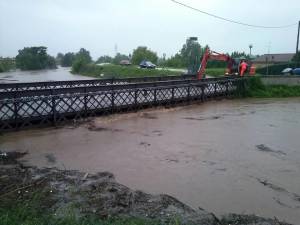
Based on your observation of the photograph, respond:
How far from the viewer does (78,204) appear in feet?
20.9

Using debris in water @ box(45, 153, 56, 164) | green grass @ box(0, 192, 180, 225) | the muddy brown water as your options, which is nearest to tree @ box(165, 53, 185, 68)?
the muddy brown water

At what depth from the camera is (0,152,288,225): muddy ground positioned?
607 centimetres

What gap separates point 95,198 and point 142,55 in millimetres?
70814

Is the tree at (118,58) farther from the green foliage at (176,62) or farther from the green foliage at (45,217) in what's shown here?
the green foliage at (45,217)

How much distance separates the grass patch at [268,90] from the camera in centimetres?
2567

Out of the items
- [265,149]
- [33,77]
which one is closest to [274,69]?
[33,77]

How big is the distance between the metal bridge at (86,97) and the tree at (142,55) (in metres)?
52.6

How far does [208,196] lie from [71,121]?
8.72 m

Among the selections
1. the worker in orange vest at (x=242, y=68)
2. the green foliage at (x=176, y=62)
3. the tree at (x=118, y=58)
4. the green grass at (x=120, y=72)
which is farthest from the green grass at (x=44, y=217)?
the tree at (x=118, y=58)

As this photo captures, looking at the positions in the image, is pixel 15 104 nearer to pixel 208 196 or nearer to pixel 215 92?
pixel 208 196

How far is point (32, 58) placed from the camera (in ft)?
299

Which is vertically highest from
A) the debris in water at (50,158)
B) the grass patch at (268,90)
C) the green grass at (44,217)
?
the grass patch at (268,90)

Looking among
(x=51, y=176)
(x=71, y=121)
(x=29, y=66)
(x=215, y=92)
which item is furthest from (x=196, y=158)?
(x=29, y=66)

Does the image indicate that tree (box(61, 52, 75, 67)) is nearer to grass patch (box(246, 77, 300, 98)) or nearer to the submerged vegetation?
grass patch (box(246, 77, 300, 98))
